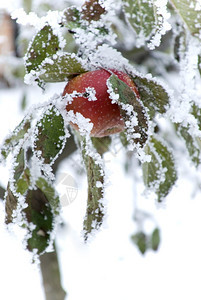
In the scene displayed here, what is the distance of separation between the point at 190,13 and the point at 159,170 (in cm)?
27

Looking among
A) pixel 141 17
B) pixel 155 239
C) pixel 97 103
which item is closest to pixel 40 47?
pixel 97 103

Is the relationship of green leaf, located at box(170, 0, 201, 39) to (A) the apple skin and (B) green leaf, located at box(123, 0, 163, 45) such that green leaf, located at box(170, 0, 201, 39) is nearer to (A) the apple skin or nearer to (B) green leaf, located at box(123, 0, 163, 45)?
(B) green leaf, located at box(123, 0, 163, 45)

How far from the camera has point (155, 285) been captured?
1.83 m

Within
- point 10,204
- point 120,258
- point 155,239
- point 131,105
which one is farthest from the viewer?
point 120,258

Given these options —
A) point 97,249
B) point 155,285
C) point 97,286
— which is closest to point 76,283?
point 97,286

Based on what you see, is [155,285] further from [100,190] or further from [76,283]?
[100,190]

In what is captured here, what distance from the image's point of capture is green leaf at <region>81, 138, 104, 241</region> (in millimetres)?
460

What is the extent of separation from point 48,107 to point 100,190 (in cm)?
13

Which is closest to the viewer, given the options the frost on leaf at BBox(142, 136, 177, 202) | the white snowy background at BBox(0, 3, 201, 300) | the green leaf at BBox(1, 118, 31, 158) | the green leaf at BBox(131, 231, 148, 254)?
the green leaf at BBox(1, 118, 31, 158)

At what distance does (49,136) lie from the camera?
0.46 m

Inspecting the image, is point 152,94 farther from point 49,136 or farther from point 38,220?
point 38,220

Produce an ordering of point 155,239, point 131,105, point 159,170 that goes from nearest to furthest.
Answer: point 131,105 < point 159,170 < point 155,239

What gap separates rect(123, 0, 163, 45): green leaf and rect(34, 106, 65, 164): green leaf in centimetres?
25

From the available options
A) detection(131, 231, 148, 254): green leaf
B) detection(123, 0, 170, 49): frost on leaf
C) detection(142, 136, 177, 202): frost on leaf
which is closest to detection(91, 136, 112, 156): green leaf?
detection(142, 136, 177, 202): frost on leaf
